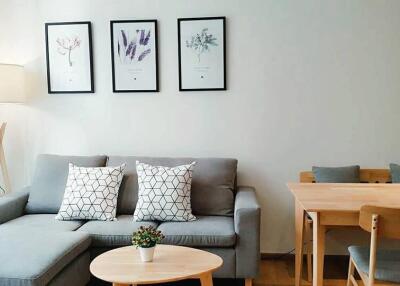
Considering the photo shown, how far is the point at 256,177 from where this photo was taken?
3.27 meters

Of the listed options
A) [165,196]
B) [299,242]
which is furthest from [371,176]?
[165,196]

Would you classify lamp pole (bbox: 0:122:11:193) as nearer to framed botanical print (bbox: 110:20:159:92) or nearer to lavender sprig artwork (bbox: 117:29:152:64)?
framed botanical print (bbox: 110:20:159:92)

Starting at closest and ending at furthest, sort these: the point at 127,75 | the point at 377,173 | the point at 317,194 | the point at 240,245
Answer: the point at 317,194 → the point at 240,245 → the point at 377,173 → the point at 127,75

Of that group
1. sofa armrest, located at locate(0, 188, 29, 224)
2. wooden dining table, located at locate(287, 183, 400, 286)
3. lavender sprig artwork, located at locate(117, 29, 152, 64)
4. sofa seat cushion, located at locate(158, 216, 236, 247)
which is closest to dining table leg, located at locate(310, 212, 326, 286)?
wooden dining table, located at locate(287, 183, 400, 286)

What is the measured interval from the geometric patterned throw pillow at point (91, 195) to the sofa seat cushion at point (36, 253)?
0.29 metres

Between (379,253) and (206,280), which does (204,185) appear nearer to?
(206,280)

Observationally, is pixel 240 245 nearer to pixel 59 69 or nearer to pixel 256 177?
pixel 256 177

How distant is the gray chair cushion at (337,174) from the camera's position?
2.96 metres

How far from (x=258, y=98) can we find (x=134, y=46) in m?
1.14

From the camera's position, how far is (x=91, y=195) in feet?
9.29

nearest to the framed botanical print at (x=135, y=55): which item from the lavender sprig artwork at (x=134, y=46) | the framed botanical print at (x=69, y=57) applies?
the lavender sprig artwork at (x=134, y=46)

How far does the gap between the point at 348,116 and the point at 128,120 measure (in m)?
1.85

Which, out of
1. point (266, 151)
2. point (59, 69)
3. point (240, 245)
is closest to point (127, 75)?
point (59, 69)

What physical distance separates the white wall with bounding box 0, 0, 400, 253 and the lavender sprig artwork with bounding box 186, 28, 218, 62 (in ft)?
0.46
